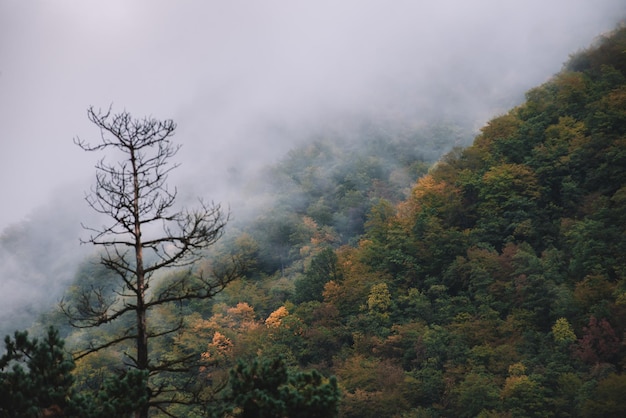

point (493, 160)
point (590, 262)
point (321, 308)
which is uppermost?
point (493, 160)

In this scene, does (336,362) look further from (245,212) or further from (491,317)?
(245,212)

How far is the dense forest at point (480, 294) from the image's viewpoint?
3334 centimetres

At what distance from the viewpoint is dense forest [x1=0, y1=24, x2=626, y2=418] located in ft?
109


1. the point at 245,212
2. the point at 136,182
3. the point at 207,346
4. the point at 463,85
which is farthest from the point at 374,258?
the point at 463,85

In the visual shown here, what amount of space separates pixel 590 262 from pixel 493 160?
51.4 ft

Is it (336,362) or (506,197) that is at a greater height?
(506,197)

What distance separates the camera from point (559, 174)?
158 feet

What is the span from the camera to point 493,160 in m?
52.0

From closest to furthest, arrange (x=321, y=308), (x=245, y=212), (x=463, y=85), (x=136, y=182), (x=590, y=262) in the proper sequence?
(x=136, y=182) < (x=590, y=262) < (x=321, y=308) < (x=245, y=212) < (x=463, y=85)

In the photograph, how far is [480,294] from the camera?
41.8 meters

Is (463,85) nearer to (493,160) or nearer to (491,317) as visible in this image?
(493,160)

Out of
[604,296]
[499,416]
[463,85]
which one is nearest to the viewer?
[499,416]

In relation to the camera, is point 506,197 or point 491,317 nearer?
point 491,317

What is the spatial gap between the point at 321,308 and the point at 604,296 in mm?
19478
